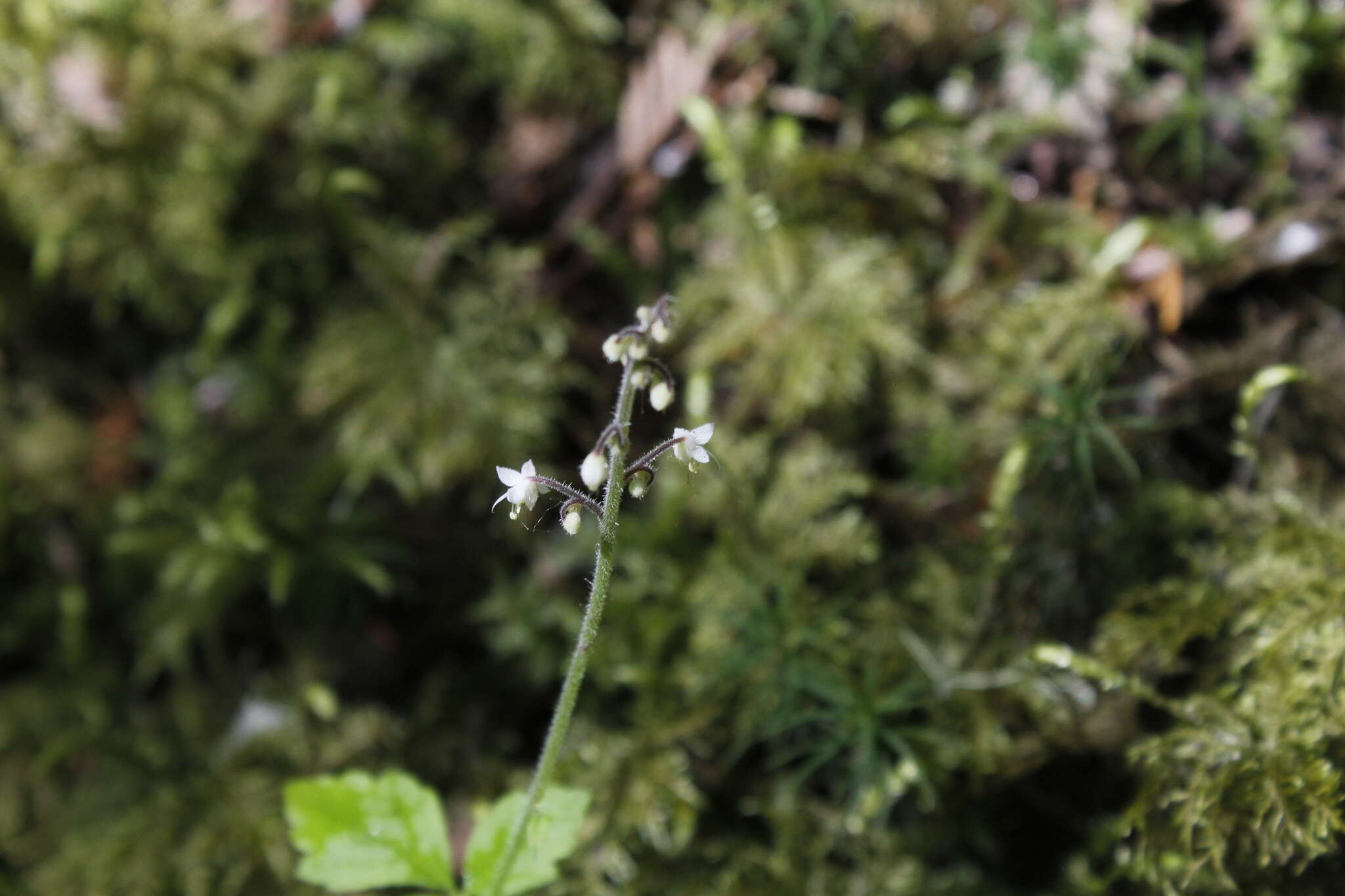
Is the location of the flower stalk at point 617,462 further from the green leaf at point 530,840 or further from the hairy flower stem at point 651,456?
the green leaf at point 530,840

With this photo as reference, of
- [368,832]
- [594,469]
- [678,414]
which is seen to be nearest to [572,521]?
[594,469]

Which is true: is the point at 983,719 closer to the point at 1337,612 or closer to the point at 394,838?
the point at 1337,612

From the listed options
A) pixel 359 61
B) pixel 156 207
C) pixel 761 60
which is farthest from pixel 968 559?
pixel 156 207

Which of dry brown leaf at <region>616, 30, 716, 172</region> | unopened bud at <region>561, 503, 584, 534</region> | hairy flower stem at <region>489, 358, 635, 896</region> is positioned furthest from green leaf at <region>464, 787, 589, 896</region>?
dry brown leaf at <region>616, 30, 716, 172</region>

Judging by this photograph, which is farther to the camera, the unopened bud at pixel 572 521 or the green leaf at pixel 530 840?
the green leaf at pixel 530 840

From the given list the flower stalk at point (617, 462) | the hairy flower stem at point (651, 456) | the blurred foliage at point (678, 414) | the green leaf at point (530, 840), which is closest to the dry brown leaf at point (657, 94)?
the blurred foliage at point (678, 414)

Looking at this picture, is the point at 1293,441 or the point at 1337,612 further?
the point at 1293,441
